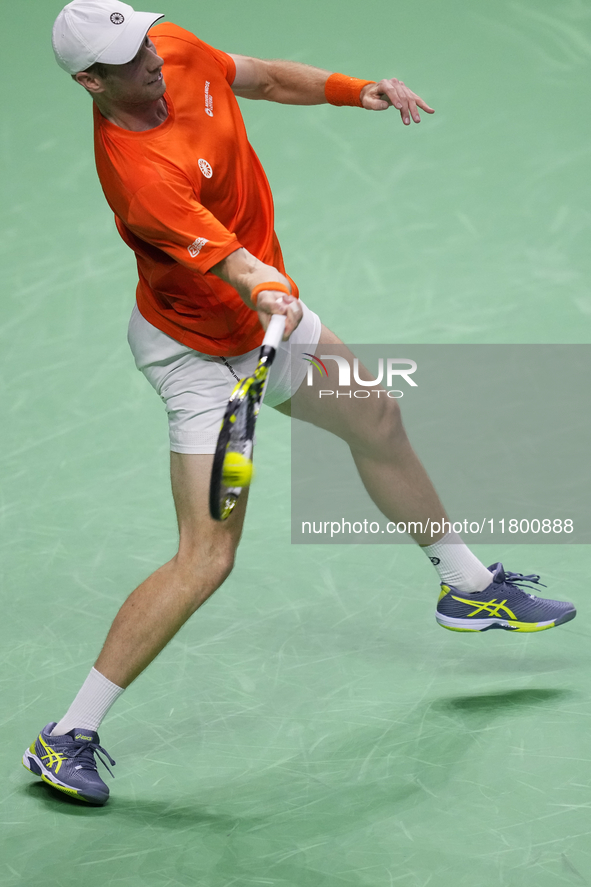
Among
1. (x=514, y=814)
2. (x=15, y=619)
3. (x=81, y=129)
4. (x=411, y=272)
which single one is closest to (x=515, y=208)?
(x=411, y=272)

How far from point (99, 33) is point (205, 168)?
0.39m

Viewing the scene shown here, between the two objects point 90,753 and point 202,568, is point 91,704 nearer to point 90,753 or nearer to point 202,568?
point 90,753

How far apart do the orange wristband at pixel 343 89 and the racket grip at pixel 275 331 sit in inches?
38.5

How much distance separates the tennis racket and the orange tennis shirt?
28cm

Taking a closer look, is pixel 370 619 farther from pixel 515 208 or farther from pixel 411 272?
pixel 515 208

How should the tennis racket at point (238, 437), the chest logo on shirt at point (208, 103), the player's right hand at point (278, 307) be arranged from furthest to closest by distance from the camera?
the chest logo on shirt at point (208, 103) → the player's right hand at point (278, 307) → the tennis racket at point (238, 437)

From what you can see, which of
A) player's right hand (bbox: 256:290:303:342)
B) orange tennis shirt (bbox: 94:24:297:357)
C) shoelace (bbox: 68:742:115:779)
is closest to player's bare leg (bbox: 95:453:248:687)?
shoelace (bbox: 68:742:115:779)

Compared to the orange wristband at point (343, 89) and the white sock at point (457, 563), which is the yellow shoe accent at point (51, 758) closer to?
the white sock at point (457, 563)

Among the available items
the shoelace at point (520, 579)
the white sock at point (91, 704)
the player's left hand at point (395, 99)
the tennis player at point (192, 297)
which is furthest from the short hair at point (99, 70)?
the shoelace at point (520, 579)

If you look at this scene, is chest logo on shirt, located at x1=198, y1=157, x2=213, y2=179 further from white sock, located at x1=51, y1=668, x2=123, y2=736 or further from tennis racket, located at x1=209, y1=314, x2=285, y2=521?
white sock, located at x1=51, y1=668, x2=123, y2=736

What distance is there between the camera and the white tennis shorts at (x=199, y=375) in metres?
2.76

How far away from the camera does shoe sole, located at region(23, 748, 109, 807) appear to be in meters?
2.61

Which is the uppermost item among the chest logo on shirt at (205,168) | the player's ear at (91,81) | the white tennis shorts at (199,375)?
the player's ear at (91,81)

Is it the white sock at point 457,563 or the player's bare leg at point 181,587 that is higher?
the player's bare leg at point 181,587
